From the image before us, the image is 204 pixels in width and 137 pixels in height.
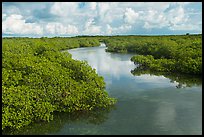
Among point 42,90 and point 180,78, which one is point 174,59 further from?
point 42,90

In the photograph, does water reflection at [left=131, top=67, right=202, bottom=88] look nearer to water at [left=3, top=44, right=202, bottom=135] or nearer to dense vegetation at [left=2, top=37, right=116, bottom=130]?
water at [left=3, top=44, right=202, bottom=135]

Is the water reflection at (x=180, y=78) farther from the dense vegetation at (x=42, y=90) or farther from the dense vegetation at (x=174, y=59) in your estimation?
the dense vegetation at (x=42, y=90)

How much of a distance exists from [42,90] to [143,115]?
15.1ft

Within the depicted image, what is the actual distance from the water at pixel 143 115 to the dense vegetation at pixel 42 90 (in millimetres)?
484

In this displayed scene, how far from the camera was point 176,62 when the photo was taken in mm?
25062

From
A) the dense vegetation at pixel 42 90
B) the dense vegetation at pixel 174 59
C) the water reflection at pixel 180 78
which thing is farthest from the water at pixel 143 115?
the dense vegetation at pixel 174 59

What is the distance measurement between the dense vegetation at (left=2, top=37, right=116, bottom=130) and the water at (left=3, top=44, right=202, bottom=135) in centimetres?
48

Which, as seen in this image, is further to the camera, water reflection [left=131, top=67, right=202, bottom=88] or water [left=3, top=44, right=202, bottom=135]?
water reflection [left=131, top=67, right=202, bottom=88]

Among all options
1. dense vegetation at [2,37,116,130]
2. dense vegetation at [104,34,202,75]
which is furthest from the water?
dense vegetation at [104,34,202,75]

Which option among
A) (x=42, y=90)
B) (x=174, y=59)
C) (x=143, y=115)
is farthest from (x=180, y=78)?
(x=42, y=90)

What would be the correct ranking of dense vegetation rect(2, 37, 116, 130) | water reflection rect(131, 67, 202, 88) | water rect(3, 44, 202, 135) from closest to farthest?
dense vegetation rect(2, 37, 116, 130)
water rect(3, 44, 202, 135)
water reflection rect(131, 67, 202, 88)

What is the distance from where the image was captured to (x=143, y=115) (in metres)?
13.6

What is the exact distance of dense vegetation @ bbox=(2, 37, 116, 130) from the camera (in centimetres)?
1123

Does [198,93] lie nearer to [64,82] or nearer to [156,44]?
[64,82]
